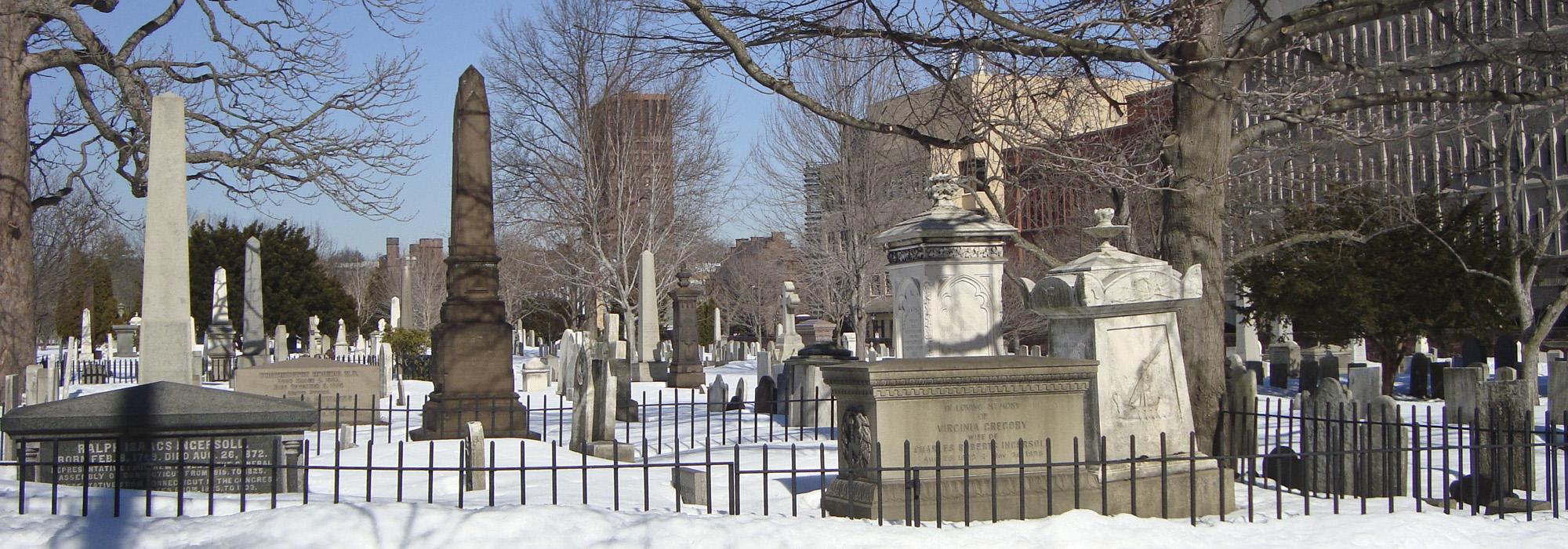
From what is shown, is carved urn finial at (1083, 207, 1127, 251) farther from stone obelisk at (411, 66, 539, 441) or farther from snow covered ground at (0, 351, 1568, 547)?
stone obelisk at (411, 66, 539, 441)

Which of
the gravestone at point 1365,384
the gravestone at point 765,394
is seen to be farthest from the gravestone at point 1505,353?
the gravestone at point 765,394

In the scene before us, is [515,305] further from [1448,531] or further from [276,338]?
[1448,531]

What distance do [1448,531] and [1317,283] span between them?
15588 millimetres

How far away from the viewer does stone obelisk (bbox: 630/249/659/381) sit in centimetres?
2870

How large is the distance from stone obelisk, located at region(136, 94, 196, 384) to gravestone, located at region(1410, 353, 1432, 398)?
1853 cm

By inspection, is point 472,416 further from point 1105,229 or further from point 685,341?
point 685,341

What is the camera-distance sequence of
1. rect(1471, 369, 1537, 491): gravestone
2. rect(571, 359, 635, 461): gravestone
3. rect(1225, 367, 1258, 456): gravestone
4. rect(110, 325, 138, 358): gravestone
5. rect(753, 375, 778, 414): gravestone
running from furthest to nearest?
rect(110, 325, 138, 358): gravestone → rect(753, 375, 778, 414): gravestone → rect(571, 359, 635, 461): gravestone → rect(1225, 367, 1258, 456): gravestone → rect(1471, 369, 1537, 491): gravestone

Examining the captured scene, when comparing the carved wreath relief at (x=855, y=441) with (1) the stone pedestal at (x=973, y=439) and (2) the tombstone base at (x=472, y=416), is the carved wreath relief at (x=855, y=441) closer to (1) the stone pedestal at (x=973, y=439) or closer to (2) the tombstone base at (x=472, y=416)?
(1) the stone pedestal at (x=973, y=439)

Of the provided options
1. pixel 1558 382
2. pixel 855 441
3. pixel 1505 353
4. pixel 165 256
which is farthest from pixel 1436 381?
pixel 165 256

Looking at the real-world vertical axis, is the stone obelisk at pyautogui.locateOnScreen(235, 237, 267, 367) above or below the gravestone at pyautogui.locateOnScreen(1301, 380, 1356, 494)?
above

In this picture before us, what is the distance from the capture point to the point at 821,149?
33375mm

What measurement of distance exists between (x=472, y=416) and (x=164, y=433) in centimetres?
590

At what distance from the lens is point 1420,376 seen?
2066cm

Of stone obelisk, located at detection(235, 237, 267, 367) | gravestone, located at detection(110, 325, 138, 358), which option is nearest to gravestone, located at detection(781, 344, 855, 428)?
stone obelisk, located at detection(235, 237, 267, 367)
